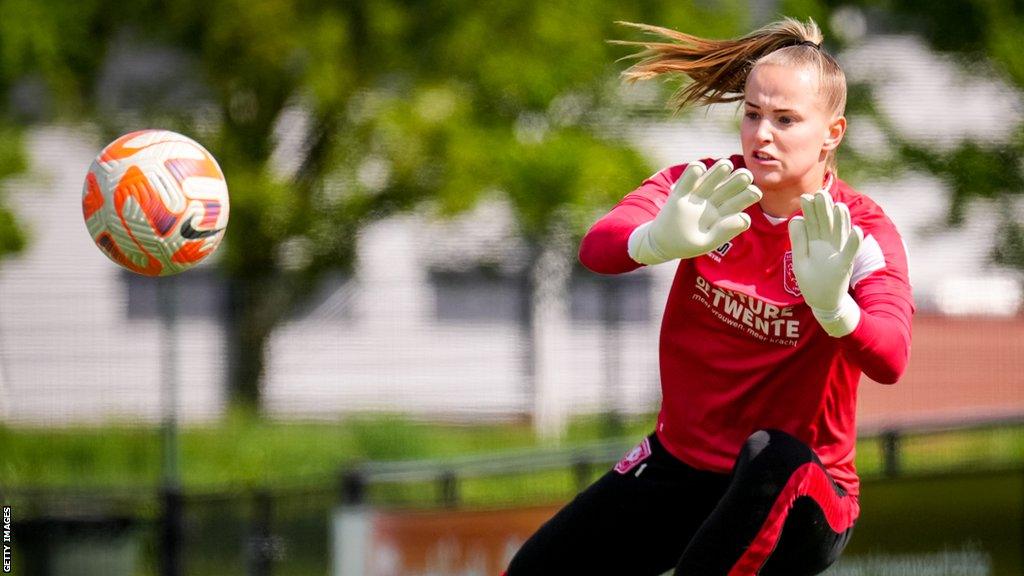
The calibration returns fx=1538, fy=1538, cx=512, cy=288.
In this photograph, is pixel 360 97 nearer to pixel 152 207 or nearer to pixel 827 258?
pixel 152 207

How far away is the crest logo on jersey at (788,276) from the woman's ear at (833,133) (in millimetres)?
312

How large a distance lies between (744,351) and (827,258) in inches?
26.2

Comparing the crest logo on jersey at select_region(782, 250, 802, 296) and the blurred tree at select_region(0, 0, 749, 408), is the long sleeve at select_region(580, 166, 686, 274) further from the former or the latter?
the blurred tree at select_region(0, 0, 749, 408)

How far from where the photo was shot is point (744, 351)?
4.14m

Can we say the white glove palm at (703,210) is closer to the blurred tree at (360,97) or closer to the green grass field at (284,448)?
Result: the green grass field at (284,448)

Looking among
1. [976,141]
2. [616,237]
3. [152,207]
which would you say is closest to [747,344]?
[616,237]

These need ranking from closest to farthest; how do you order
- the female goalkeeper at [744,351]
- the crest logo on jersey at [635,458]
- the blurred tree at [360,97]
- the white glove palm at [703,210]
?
1. the white glove palm at [703,210]
2. the female goalkeeper at [744,351]
3. the crest logo on jersey at [635,458]
4. the blurred tree at [360,97]

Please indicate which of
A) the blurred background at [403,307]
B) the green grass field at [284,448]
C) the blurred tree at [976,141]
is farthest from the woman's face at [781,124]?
the blurred tree at [976,141]

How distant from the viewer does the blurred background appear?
29.6 feet

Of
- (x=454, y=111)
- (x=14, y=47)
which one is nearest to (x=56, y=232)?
(x=14, y=47)

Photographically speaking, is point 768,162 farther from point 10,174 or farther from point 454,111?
point 10,174

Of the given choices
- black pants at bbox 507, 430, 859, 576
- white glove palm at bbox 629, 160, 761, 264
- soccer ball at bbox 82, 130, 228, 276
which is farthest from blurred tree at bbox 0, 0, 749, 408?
white glove palm at bbox 629, 160, 761, 264

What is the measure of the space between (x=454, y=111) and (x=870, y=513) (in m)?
6.68

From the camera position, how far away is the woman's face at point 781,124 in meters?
3.96
